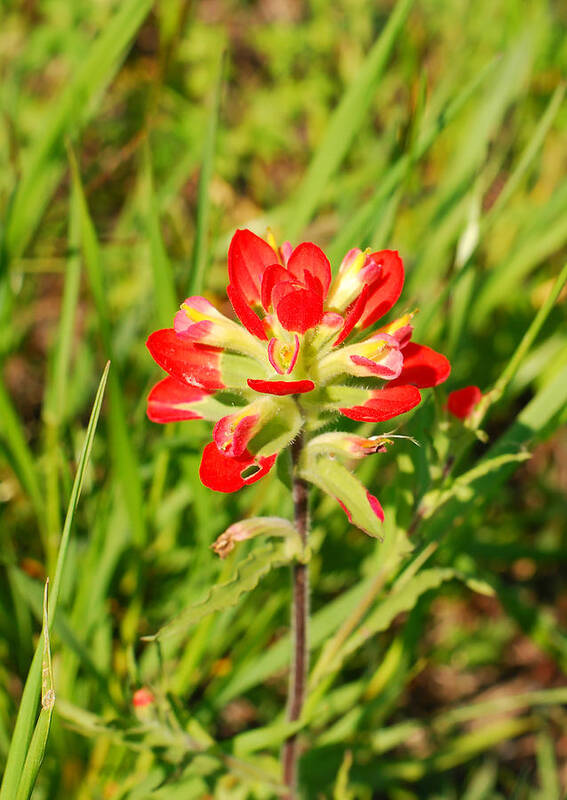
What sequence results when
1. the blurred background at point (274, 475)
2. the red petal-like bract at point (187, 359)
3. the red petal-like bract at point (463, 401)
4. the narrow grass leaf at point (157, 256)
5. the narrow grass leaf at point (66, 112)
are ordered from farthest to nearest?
1. the narrow grass leaf at point (66, 112)
2. the narrow grass leaf at point (157, 256)
3. the blurred background at point (274, 475)
4. the red petal-like bract at point (463, 401)
5. the red petal-like bract at point (187, 359)

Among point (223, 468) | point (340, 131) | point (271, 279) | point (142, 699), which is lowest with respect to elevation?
point (142, 699)

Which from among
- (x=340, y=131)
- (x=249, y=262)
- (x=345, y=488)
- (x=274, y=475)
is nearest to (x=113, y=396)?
(x=274, y=475)

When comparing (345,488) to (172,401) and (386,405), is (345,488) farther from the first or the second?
(172,401)

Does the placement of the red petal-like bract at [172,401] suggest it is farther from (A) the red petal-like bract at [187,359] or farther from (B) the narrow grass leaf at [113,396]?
(B) the narrow grass leaf at [113,396]

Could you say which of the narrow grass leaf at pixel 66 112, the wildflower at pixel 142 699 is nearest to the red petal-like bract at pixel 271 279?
the wildflower at pixel 142 699

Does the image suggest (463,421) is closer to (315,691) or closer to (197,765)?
(315,691)

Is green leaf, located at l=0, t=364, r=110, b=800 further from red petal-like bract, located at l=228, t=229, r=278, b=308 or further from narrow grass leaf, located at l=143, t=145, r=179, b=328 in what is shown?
narrow grass leaf, located at l=143, t=145, r=179, b=328

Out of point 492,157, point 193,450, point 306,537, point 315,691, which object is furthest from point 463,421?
point 492,157
